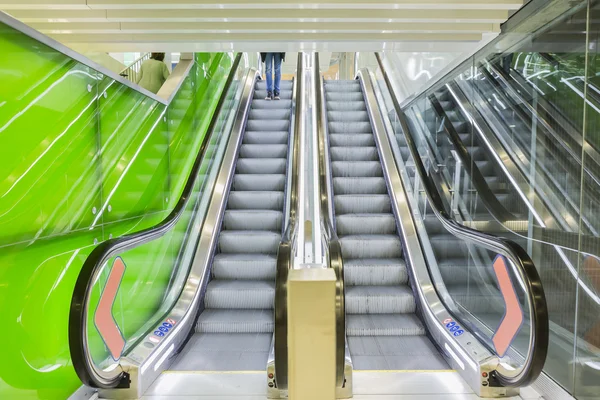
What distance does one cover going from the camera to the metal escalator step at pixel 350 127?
6.97 m

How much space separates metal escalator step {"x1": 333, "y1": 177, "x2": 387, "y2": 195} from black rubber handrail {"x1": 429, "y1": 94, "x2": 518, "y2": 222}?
3.97ft

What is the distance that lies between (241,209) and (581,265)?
152 inches

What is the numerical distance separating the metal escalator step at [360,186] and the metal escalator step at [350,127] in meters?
1.57

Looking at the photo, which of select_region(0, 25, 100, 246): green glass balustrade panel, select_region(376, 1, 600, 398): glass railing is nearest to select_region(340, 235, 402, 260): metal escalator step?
select_region(376, 1, 600, 398): glass railing

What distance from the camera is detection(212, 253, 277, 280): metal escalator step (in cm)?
447

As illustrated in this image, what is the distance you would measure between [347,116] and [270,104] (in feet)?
5.18

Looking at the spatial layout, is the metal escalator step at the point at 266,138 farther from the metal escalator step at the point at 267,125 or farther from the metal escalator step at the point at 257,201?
the metal escalator step at the point at 257,201

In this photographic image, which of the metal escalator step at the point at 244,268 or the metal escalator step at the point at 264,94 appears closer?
the metal escalator step at the point at 244,268

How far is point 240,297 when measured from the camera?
13.7 feet

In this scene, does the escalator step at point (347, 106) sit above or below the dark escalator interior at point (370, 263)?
above

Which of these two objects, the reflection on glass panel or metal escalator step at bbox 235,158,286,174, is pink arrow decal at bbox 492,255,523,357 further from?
metal escalator step at bbox 235,158,286,174

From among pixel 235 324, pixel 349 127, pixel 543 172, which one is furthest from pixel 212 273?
pixel 349 127

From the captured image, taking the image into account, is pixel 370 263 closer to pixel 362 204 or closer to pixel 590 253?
pixel 362 204

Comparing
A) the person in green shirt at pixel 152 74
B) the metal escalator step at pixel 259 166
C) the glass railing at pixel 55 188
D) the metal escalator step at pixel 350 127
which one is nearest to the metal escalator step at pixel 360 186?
the metal escalator step at pixel 259 166
